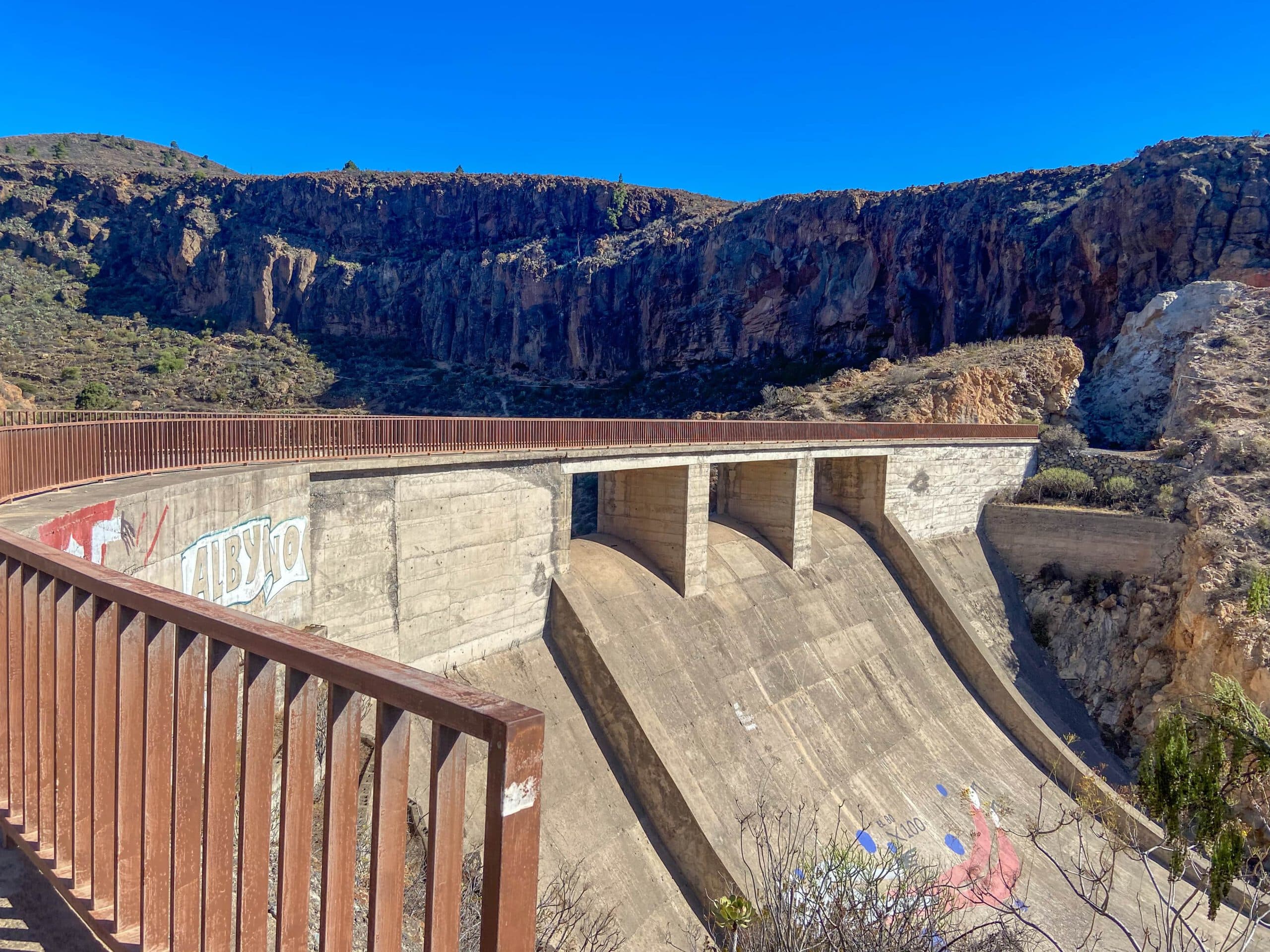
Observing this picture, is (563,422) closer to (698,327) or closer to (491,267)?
(698,327)

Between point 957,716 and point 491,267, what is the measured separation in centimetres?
5786

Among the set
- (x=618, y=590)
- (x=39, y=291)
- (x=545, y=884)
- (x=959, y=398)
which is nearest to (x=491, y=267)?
(x=39, y=291)

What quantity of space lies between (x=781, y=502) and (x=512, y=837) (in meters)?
19.6

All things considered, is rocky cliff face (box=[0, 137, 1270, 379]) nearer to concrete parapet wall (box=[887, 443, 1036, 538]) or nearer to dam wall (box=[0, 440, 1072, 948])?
concrete parapet wall (box=[887, 443, 1036, 538])

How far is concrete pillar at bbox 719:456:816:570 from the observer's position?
20625mm

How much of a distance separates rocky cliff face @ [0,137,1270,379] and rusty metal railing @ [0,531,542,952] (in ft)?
165

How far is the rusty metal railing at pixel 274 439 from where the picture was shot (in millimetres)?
7344

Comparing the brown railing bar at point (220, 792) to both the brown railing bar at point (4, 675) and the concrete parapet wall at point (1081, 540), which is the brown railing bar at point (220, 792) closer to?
the brown railing bar at point (4, 675)

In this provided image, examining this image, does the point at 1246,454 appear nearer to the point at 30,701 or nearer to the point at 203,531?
→ the point at 203,531

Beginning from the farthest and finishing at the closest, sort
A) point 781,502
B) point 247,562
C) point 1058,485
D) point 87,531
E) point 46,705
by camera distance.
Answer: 1. point 1058,485
2. point 781,502
3. point 247,562
4. point 87,531
5. point 46,705

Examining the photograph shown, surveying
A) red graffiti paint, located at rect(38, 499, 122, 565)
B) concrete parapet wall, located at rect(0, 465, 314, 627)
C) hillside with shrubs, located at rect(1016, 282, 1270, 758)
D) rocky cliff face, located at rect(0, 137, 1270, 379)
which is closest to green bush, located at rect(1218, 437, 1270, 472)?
hillside with shrubs, located at rect(1016, 282, 1270, 758)

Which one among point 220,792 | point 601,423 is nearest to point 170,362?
point 601,423

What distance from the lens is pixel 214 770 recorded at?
7.44 ft

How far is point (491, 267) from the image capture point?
222 ft
